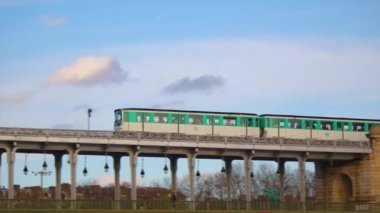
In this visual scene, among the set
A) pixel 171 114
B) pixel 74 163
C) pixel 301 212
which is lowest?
pixel 301 212

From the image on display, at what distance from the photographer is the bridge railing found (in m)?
63.2

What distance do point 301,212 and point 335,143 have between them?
47.9ft

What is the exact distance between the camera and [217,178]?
163 m

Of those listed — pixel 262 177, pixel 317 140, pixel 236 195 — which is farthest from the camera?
pixel 262 177

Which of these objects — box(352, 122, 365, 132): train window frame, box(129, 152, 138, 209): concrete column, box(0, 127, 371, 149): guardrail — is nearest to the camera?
box(0, 127, 371, 149): guardrail

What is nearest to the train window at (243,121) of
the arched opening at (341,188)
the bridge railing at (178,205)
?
the bridge railing at (178,205)

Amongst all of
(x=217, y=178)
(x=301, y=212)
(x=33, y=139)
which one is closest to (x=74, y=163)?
(x=33, y=139)

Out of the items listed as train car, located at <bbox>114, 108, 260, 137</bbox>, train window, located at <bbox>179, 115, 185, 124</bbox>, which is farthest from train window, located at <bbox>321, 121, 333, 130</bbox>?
train window, located at <bbox>179, 115, 185, 124</bbox>

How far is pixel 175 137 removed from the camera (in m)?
77.6

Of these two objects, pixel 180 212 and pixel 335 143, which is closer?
pixel 180 212

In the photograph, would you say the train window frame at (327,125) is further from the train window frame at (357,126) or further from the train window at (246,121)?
the train window at (246,121)

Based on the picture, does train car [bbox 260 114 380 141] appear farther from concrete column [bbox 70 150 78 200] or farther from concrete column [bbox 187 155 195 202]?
concrete column [bbox 70 150 78 200]

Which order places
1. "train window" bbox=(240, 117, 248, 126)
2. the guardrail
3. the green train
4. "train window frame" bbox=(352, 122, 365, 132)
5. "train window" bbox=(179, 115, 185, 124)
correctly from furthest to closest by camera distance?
"train window frame" bbox=(352, 122, 365, 132) → "train window" bbox=(240, 117, 248, 126) → "train window" bbox=(179, 115, 185, 124) → the green train → the guardrail

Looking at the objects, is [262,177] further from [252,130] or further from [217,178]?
[252,130]
